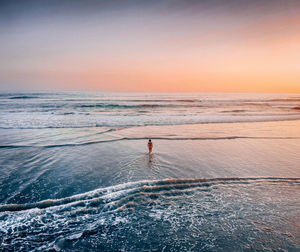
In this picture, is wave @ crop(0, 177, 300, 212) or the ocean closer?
the ocean

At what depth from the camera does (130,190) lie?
575 cm

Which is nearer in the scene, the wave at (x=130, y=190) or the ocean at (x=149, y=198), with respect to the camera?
the ocean at (x=149, y=198)

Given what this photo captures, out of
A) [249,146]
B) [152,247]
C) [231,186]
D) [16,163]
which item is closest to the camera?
[152,247]

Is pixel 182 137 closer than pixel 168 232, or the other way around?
pixel 168 232

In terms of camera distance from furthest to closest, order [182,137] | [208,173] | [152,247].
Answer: [182,137] < [208,173] < [152,247]

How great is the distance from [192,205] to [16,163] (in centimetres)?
785

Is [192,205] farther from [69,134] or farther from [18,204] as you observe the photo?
[69,134]

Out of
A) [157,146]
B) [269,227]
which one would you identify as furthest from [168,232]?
[157,146]

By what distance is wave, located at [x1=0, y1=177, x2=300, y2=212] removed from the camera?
508 cm

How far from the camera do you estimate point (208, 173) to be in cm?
705

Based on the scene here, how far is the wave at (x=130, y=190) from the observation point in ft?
16.7

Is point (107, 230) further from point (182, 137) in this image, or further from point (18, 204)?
point (182, 137)

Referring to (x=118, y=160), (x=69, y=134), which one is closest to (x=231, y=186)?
(x=118, y=160)

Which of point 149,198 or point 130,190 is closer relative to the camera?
point 149,198
